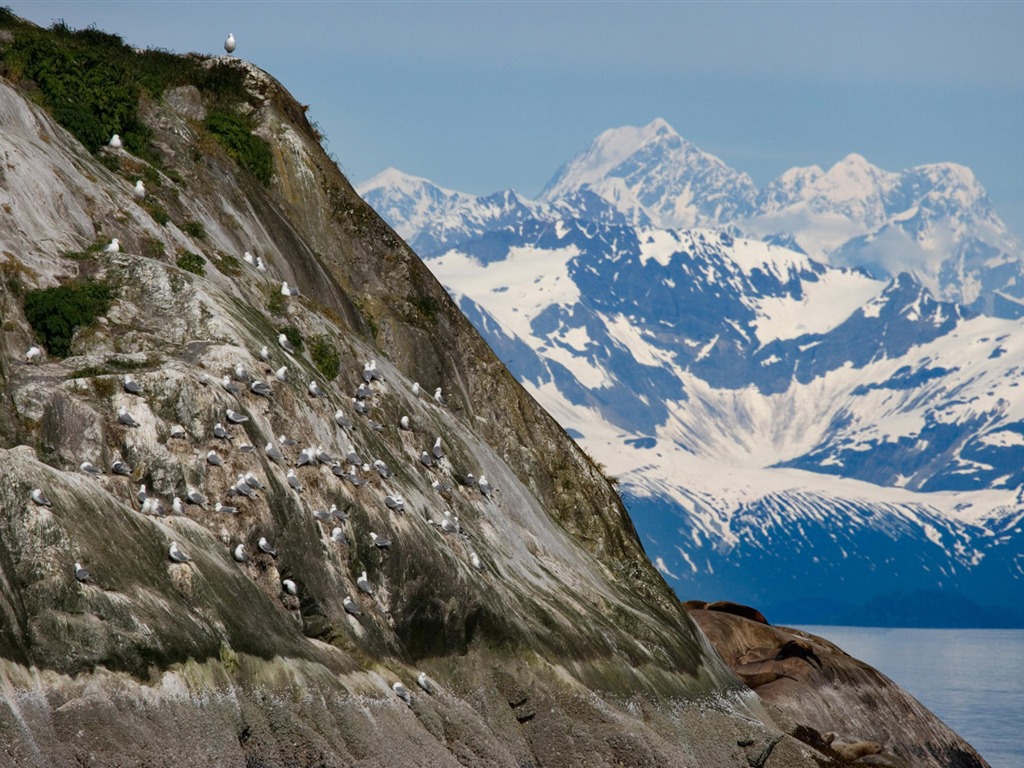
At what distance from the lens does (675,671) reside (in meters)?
54.2

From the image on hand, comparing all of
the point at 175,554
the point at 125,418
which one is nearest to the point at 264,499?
the point at 125,418

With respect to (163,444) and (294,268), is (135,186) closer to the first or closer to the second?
(294,268)

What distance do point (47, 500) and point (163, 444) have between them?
22.9 ft

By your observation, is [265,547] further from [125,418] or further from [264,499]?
[125,418]

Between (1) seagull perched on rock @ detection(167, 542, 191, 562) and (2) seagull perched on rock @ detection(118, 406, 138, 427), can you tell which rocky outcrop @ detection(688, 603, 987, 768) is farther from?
(1) seagull perched on rock @ detection(167, 542, 191, 562)

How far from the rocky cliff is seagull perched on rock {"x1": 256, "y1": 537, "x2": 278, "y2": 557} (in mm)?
104

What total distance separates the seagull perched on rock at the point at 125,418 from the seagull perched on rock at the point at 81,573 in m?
7.05

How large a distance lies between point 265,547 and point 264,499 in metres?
1.27

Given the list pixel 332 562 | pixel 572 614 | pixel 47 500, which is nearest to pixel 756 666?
pixel 572 614

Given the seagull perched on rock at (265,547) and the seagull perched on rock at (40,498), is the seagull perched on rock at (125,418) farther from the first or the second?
the seagull perched on rock at (40,498)

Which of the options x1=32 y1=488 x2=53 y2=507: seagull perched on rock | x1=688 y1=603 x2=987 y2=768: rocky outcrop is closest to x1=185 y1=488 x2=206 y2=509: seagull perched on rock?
x1=32 y1=488 x2=53 y2=507: seagull perched on rock

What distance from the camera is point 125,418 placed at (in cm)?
3834

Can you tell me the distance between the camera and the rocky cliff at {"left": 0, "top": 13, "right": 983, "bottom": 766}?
32219mm

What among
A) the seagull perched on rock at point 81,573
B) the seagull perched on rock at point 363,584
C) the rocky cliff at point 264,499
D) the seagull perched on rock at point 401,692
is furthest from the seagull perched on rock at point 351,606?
the seagull perched on rock at point 81,573
